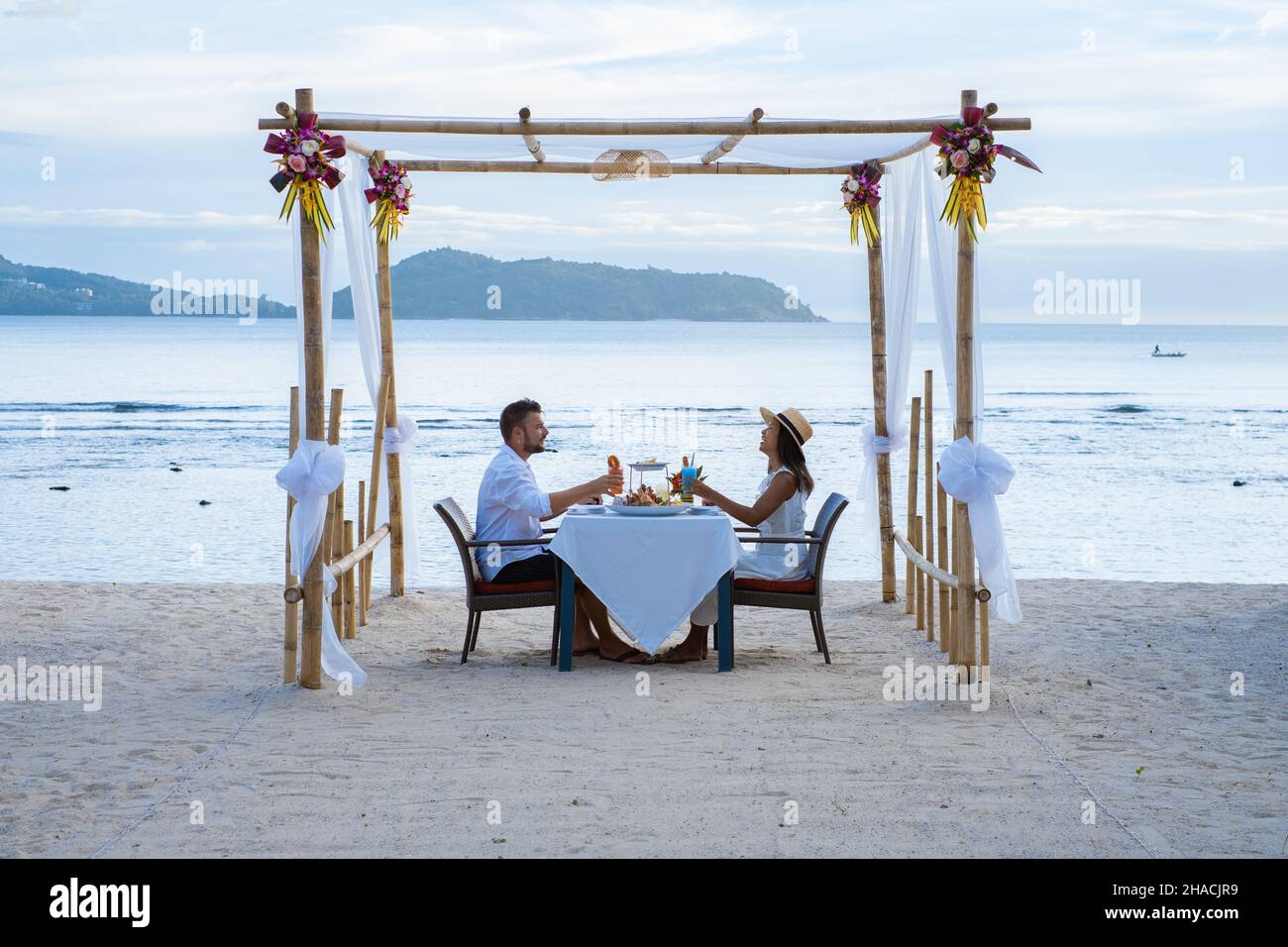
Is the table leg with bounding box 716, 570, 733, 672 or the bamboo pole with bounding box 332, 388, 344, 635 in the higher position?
the bamboo pole with bounding box 332, 388, 344, 635

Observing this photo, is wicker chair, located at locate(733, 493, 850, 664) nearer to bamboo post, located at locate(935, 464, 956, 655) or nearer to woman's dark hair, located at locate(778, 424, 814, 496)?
woman's dark hair, located at locate(778, 424, 814, 496)

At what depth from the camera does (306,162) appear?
574 cm

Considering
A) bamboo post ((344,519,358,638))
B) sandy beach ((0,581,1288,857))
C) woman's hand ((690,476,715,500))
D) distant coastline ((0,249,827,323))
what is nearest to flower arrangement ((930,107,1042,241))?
woman's hand ((690,476,715,500))

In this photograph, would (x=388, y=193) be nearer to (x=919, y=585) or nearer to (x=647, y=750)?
(x=919, y=585)

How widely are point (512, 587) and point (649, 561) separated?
74 cm

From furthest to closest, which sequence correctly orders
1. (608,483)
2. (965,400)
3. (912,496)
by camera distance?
(912,496) < (608,483) < (965,400)

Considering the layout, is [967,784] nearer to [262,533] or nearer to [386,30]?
[386,30]

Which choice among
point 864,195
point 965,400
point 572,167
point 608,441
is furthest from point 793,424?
point 608,441

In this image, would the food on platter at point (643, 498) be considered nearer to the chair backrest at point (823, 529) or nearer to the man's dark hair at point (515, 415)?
the man's dark hair at point (515, 415)

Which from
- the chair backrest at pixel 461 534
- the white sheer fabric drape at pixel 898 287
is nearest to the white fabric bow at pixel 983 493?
the white sheer fabric drape at pixel 898 287

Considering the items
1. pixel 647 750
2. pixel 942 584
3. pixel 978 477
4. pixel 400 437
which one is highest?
pixel 400 437

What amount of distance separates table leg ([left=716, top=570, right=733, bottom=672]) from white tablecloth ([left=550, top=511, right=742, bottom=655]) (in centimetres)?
6

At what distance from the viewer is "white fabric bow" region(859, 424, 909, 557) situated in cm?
804

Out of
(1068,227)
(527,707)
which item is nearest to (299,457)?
(527,707)
